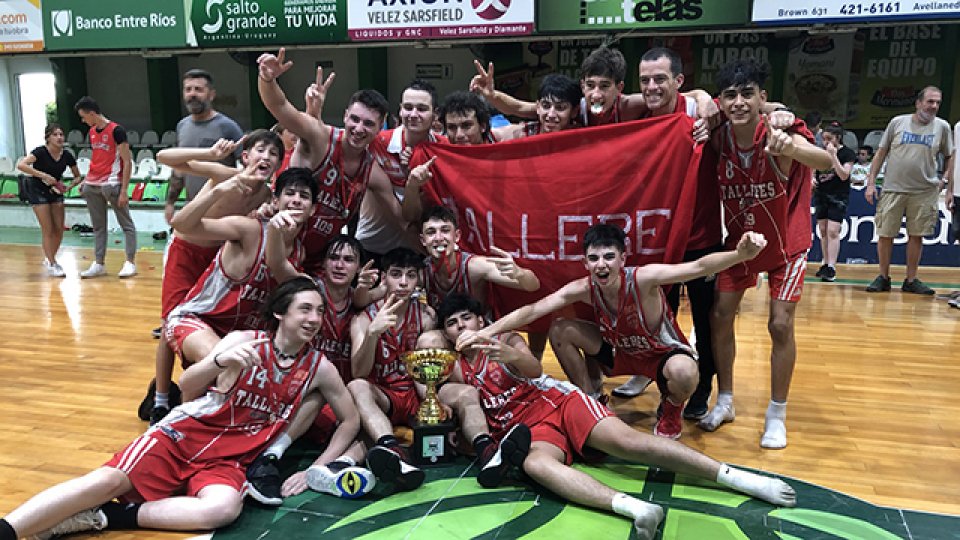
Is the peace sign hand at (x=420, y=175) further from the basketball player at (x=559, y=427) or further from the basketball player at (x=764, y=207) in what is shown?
the basketball player at (x=764, y=207)

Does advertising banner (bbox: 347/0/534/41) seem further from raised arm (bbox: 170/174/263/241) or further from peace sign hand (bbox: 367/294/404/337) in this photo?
peace sign hand (bbox: 367/294/404/337)

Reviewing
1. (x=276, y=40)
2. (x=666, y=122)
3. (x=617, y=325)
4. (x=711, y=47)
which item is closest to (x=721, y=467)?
(x=617, y=325)

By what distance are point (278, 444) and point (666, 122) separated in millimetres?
2315

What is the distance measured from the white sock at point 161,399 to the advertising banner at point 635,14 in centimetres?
652

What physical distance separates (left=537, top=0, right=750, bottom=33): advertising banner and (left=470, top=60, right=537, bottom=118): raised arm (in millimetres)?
4573

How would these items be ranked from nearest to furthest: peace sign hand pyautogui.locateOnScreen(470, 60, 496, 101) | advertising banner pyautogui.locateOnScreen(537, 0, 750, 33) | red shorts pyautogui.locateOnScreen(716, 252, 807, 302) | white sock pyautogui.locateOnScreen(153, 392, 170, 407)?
red shorts pyautogui.locateOnScreen(716, 252, 807, 302)
white sock pyautogui.locateOnScreen(153, 392, 170, 407)
peace sign hand pyautogui.locateOnScreen(470, 60, 496, 101)
advertising banner pyautogui.locateOnScreen(537, 0, 750, 33)

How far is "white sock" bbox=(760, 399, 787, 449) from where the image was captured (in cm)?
331

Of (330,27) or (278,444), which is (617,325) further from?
(330,27)

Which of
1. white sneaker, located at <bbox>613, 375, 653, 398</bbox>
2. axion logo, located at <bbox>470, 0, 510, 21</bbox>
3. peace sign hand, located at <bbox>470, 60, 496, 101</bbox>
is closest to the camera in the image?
peace sign hand, located at <bbox>470, 60, 496, 101</bbox>

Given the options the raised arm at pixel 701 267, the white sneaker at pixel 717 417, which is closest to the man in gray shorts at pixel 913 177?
the white sneaker at pixel 717 417

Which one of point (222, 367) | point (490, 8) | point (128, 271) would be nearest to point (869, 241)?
point (490, 8)

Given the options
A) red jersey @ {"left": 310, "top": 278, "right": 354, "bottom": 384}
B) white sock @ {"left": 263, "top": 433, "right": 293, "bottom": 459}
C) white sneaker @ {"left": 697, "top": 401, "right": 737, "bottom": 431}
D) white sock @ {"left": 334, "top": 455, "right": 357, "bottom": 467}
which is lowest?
white sneaker @ {"left": 697, "top": 401, "right": 737, "bottom": 431}

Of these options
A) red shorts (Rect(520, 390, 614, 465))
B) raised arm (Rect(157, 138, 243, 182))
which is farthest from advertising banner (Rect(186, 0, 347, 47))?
red shorts (Rect(520, 390, 614, 465))

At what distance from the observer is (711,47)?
1130 cm
